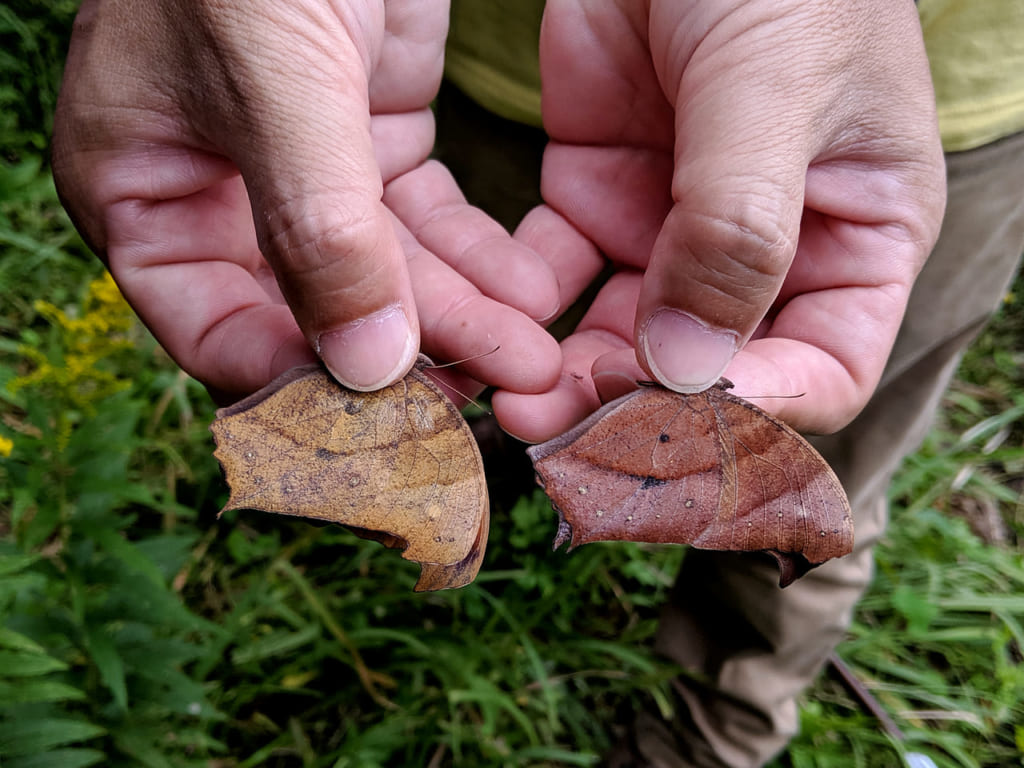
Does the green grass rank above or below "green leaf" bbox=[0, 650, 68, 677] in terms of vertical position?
below

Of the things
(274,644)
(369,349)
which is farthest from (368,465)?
(274,644)

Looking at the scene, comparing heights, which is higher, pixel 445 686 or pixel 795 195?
pixel 795 195

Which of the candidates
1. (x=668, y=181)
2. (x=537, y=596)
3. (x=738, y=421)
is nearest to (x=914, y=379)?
(x=668, y=181)

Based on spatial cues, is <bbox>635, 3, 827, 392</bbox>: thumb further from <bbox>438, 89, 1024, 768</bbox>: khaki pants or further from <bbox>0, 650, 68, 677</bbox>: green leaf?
<bbox>0, 650, 68, 677</bbox>: green leaf

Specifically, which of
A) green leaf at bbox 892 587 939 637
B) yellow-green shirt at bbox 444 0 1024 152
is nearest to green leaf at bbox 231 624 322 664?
yellow-green shirt at bbox 444 0 1024 152

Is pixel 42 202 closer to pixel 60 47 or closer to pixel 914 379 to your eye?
pixel 60 47

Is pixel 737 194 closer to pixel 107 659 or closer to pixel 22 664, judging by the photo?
pixel 22 664
